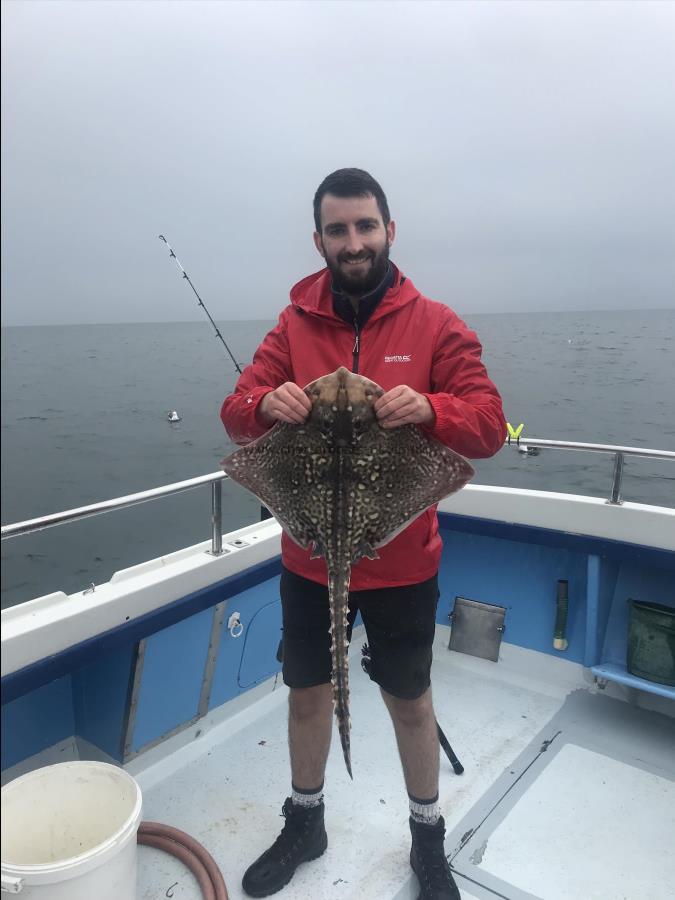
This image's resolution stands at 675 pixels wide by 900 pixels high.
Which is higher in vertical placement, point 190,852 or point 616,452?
point 616,452

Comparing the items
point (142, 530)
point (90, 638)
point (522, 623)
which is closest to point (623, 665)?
point (522, 623)

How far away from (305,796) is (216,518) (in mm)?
1412

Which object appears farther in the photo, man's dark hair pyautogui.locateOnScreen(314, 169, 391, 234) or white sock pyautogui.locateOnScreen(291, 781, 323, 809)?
white sock pyautogui.locateOnScreen(291, 781, 323, 809)

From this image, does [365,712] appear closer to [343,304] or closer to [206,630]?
[206,630]

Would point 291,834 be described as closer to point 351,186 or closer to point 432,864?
point 432,864

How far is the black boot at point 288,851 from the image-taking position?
272 centimetres

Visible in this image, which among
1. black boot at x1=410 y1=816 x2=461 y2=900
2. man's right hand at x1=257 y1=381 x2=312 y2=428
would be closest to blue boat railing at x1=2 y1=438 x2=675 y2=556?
man's right hand at x1=257 y1=381 x2=312 y2=428

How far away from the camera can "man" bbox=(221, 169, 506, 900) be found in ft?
7.89

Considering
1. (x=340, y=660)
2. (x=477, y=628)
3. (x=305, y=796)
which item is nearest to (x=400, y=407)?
(x=340, y=660)

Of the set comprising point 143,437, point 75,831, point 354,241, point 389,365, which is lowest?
point 143,437

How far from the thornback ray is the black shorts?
475 mm

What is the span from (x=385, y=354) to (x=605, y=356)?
5796cm

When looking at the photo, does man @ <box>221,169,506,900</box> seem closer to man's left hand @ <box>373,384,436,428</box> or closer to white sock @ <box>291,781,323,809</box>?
white sock @ <box>291,781,323,809</box>

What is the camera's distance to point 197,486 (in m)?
3.34
